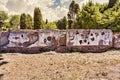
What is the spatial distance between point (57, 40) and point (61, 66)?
5053 mm

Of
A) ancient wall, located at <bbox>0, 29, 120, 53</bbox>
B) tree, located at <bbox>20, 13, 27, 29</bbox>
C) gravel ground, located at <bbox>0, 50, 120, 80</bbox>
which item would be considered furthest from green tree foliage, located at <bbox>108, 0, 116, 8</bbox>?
tree, located at <bbox>20, 13, 27, 29</bbox>

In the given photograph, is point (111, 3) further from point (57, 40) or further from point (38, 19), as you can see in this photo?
point (57, 40)

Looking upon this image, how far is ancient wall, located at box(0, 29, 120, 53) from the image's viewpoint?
67.4 ft

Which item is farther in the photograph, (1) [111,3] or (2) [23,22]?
(2) [23,22]

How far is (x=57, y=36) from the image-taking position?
69.4ft

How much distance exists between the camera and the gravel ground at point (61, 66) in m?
14.6

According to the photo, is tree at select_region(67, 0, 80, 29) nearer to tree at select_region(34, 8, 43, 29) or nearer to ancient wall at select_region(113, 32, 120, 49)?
tree at select_region(34, 8, 43, 29)

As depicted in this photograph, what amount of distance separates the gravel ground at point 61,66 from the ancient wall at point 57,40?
112cm

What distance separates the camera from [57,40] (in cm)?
2112

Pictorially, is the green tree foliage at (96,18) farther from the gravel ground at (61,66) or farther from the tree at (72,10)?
the tree at (72,10)

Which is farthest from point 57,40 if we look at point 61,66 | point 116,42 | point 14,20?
point 14,20

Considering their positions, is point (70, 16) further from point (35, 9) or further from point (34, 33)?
point (34, 33)

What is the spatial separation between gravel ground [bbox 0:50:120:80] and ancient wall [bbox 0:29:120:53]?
1.12 metres

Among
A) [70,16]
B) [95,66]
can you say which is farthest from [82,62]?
[70,16]
